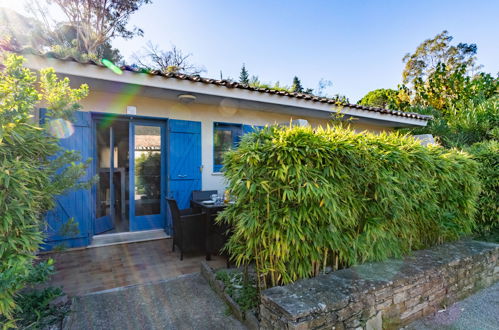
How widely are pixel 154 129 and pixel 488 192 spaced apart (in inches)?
244

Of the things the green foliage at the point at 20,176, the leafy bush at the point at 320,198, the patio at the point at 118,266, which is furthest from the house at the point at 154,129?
the leafy bush at the point at 320,198

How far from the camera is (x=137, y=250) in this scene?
434cm

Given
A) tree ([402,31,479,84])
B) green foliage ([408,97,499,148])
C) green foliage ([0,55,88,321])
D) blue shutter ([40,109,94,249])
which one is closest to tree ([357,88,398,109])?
tree ([402,31,479,84])

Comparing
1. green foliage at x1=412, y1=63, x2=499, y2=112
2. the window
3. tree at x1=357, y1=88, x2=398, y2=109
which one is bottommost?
the window

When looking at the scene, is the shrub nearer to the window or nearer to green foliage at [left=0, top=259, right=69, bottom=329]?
the window

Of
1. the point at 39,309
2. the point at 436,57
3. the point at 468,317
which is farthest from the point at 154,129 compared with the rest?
the point at 436,57

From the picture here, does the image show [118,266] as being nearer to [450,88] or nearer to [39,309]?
[39,309]

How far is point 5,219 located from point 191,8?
30.7ft

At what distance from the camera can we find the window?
581cm

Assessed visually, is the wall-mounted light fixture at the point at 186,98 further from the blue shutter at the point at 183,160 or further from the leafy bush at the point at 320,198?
the leafy bush at the point at 320,198

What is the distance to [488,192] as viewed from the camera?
14.2 feet

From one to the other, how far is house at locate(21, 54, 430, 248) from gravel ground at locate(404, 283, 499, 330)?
3904 mm

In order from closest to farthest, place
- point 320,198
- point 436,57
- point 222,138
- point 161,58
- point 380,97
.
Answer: point 320,198
point 222,138
point 161,58
point 436,57
point 380,97

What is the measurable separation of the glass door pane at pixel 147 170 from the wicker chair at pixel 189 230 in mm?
1655
